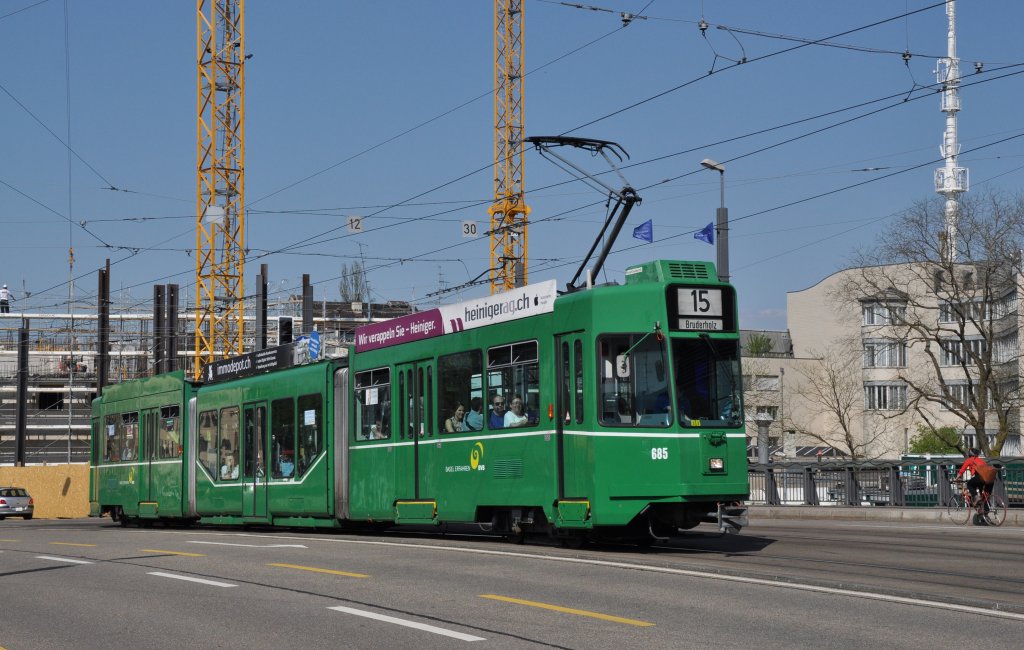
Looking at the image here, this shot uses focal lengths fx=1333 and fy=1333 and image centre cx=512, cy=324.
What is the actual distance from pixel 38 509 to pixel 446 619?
56.2m

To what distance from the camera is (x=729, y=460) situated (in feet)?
53.7

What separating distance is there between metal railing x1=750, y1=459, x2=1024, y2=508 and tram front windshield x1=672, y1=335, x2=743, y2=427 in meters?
14.1

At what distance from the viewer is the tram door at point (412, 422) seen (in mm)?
20125

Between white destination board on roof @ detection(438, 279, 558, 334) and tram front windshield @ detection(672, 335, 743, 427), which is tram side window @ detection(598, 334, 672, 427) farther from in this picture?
white destination board on roof @ detection(438, 279, 558, 334)

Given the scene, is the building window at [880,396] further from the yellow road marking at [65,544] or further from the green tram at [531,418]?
the yellow road marking at [65,544]

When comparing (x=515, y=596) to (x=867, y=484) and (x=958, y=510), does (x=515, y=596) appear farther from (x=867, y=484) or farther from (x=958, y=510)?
(x=867, y=484)

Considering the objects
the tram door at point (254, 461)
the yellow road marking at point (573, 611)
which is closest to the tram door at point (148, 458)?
the tram door at point (254, 461)

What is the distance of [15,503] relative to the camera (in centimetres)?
5634

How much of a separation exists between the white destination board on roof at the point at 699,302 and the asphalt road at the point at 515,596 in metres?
2.97

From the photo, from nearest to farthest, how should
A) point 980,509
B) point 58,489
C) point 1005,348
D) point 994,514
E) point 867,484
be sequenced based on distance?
point 980,509 < point 994,514 < point 867,484 < point 58,489 < point 1005,348

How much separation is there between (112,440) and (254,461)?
9.61 metres

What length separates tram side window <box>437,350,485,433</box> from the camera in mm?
18688

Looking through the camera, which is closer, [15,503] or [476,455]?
[476,455]

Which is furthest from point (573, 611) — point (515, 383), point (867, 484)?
point (867, 484)
